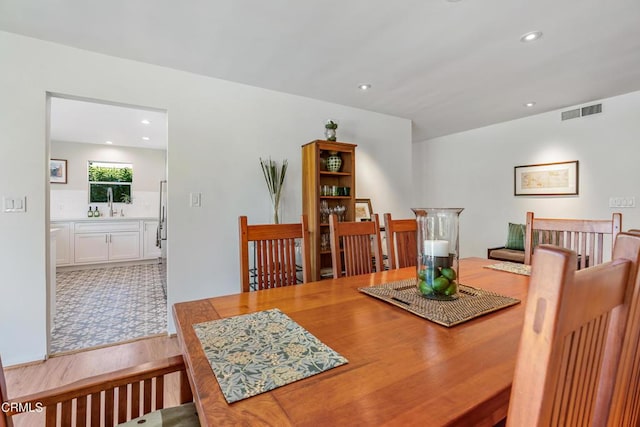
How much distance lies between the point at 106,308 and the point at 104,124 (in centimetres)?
279

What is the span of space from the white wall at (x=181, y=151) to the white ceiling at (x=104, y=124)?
2.53ft

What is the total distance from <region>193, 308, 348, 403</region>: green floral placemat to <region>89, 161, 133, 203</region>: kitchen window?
621cm

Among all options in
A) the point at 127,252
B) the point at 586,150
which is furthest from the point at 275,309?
the point at 127,252

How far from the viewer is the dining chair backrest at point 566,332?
1.24ft

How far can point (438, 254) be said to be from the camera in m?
1.15

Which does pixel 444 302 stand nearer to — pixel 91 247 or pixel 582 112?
pixel 582 112

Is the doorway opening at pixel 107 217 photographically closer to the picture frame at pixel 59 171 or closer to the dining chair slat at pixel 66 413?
the picture frame at pixel 59 171

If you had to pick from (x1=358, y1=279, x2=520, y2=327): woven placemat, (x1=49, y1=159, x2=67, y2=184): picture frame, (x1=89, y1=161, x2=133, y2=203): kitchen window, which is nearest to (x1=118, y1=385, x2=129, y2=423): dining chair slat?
(x1=358, y1=279, x2=520, y2=327): woven placemat

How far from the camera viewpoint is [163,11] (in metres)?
1.88

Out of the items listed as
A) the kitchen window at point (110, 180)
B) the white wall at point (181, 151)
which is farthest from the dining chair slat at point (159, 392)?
the kitchen window at point (110, 180)

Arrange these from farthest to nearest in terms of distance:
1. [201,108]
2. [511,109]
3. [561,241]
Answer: [511,109]
[201,108]
[561,241]

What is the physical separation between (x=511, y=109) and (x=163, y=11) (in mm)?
4043

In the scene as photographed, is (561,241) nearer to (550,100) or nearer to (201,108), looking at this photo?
(550,100)

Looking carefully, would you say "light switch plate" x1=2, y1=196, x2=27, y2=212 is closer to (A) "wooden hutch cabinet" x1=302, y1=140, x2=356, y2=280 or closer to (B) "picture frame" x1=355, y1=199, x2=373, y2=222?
(A) "wooden hutch cabinet" x1=302, y1=140, x2=356, y2=280
